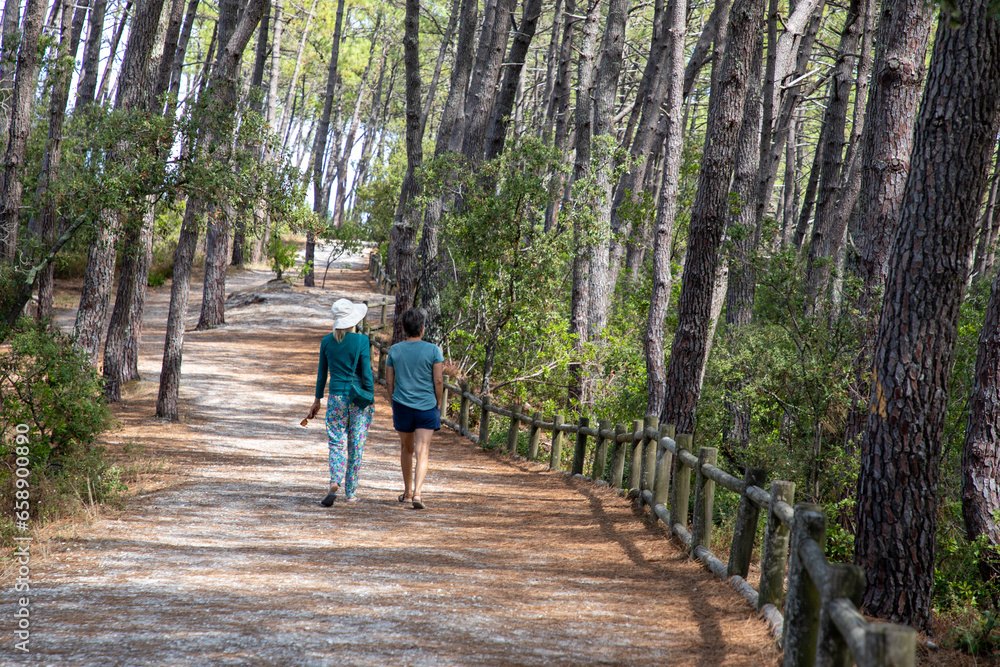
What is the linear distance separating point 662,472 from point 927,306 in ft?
10.7

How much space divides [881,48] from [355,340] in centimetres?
579

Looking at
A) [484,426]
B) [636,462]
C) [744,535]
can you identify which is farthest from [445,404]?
[744,535]

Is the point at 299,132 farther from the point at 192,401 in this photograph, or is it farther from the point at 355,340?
the point at 355,340

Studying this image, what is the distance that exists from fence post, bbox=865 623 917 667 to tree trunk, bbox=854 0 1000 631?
2935 mm

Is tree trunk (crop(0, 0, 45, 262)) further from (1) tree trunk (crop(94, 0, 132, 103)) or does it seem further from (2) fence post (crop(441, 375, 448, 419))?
(1) tree trunk (crop(94, 0, 132, 103))

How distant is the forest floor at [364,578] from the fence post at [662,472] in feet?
1.00

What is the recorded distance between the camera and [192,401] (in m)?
14.8

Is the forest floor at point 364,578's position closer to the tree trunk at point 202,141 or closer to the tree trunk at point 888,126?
the tree trunk at point 202,141

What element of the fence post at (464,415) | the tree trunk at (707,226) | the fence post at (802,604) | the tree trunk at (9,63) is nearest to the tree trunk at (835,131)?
the tree trunk at (707,226)

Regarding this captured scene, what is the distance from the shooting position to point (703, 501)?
6.45 meters

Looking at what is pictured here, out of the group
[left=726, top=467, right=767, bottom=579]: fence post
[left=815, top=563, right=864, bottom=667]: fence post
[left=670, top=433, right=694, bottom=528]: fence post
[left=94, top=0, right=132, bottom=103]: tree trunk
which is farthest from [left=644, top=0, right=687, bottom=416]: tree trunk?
[left=94, top=0, right=132, bottom=103]: tree trunk

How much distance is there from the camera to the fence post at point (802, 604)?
12.5 ft

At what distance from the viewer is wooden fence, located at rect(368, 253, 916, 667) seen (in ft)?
9.86

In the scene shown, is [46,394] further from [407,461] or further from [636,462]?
[636,462]
